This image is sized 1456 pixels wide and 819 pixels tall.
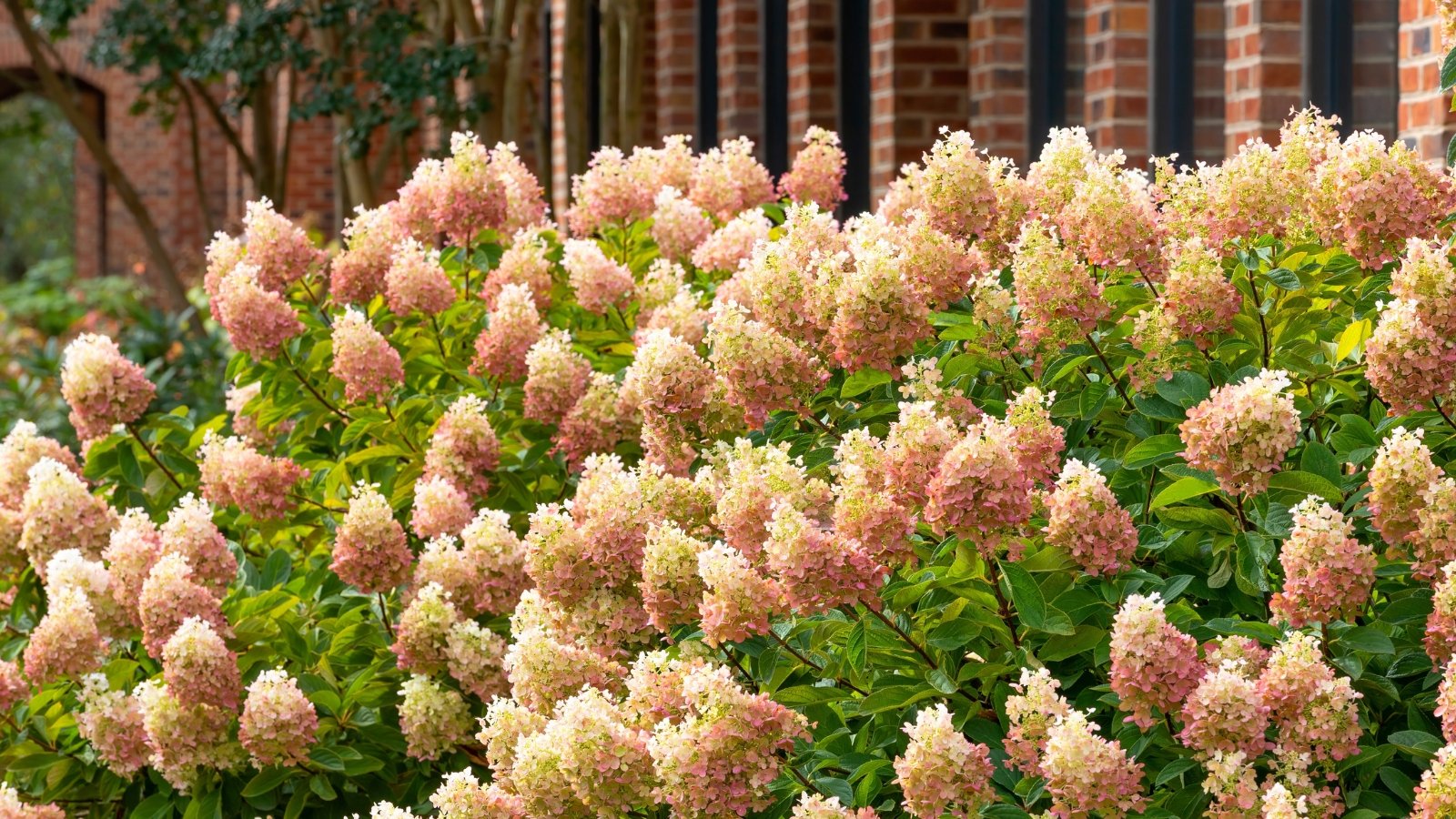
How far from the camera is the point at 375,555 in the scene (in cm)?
354

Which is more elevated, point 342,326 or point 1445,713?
point 342,326

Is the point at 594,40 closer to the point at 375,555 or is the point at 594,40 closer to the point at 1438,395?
the point at 375,555

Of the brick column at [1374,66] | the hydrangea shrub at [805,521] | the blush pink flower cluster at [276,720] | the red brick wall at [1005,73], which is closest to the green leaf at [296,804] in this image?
the hydrangea shrub at [805,521]

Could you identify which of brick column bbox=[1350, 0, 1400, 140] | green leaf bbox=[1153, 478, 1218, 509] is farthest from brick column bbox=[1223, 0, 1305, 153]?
green leaf bbox=[1153, 478, 1218, 509]

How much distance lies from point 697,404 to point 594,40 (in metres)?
9.99

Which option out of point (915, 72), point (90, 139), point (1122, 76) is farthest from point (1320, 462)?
point (90, 139)

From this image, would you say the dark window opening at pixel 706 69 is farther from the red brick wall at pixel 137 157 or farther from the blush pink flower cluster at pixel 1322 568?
the red brick wall at pixel 137 157

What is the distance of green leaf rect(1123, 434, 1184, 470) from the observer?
102 inches

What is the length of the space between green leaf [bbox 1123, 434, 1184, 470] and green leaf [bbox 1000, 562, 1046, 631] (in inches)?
10.8

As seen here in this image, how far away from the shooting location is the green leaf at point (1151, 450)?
260cm

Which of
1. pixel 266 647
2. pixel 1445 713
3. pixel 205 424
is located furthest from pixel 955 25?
pixel 1445 713

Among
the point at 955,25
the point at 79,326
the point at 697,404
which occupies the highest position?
the point at 955,25

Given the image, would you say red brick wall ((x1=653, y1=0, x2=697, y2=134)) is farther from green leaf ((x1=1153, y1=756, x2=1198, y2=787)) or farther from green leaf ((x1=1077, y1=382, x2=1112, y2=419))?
green leaf ((x1=1153, y1=756, x2=1198, y2=787))

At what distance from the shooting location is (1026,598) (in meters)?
2.43
